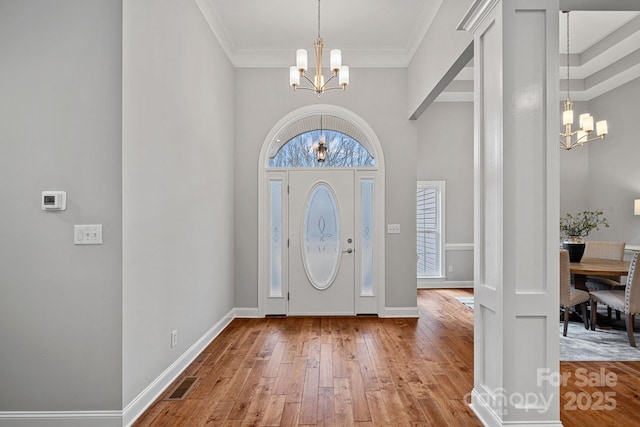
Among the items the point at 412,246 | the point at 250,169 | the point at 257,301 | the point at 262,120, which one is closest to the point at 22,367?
the point at 257,301

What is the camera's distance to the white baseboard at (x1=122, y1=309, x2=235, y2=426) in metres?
2.33

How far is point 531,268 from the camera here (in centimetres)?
217

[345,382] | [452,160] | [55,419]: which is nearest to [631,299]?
[345,382]

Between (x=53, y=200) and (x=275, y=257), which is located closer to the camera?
(x=53, y=200)

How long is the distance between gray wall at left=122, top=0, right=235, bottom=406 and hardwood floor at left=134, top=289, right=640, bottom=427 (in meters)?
0.39

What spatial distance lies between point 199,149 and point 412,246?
296cm

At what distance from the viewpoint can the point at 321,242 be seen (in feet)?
16.5

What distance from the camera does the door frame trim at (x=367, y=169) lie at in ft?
16.1

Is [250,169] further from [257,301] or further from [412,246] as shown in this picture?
[412,246]

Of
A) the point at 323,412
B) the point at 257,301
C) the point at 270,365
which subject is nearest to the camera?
the point at 323,412

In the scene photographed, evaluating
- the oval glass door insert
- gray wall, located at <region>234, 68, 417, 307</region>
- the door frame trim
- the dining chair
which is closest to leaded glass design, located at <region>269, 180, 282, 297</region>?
the door frame trim

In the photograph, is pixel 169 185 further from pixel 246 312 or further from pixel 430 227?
pixel 430 227

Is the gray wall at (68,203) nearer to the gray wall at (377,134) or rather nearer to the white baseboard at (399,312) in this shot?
the gray wall at (377,134)

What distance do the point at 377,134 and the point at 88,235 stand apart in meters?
3.69
